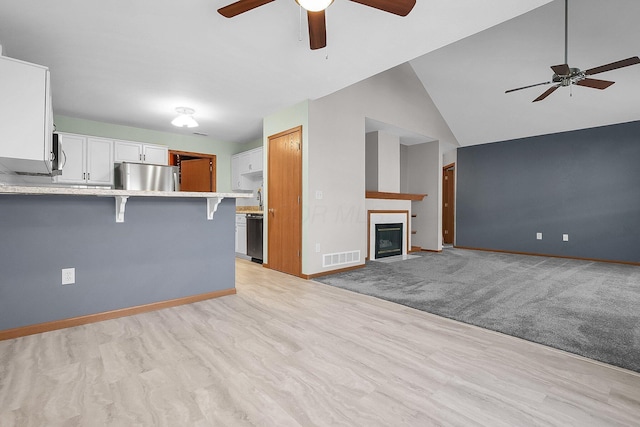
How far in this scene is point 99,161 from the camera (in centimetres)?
467

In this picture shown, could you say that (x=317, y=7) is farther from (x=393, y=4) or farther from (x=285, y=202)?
(x=285, y=202)

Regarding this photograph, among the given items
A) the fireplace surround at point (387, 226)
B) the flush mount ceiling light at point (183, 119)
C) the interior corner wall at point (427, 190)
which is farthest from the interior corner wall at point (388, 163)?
the flush mount ceiling light at point (183, 119)

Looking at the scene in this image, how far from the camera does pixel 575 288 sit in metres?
3.50

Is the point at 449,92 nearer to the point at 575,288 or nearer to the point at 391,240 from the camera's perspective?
the point at 391,240

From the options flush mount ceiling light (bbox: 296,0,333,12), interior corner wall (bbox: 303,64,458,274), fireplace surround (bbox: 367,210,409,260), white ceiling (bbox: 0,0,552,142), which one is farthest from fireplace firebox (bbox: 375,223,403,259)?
flush mount ceiling light (bbox: 296,0,333,12)

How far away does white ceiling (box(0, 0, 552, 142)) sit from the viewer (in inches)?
85.6

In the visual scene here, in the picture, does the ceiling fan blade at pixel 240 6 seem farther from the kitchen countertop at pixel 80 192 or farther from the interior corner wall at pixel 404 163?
the interior corner wall at pixel 404 163

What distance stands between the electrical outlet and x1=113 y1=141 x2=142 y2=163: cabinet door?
3068 millimetres

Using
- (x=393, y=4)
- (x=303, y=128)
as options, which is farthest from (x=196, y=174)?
(x=393, y=4)

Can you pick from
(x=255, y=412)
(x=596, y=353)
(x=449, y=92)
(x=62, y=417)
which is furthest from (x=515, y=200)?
(x=62, y=417)

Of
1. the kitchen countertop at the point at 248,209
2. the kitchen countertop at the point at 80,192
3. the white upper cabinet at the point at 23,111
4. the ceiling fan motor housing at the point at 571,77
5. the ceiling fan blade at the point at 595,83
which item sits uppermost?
the ceiling fan motor housing at the point at 571,77

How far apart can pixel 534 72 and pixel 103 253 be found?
6.28m

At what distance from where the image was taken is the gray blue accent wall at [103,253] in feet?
7.07

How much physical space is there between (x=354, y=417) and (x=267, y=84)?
3.35m
